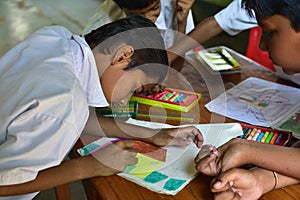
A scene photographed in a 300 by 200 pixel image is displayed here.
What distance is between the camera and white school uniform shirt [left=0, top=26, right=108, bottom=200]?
0.63 m

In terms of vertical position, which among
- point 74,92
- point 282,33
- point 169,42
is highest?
point 282,33

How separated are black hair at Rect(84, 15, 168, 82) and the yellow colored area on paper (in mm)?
216

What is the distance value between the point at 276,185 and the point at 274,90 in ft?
1.46

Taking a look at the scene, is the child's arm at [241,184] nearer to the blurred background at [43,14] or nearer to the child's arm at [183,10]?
the child's arm at [183,10]

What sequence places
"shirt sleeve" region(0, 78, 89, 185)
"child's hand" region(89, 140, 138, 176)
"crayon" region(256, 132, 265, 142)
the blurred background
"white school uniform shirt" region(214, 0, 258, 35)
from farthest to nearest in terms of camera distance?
the blurred background < "white school uniform shirt" region(214, 0, 258, 35) < "crayon" region(256, 132, 265, 142) < "child's hand" region(89, 140, 138, 176) < "shirt sleeve" region(0, 78, 89, 185)

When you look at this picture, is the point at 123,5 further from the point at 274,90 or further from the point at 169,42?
the point at 274,90

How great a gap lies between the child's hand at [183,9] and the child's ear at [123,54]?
23.4 inches

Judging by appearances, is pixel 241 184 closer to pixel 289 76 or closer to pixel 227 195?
pixel 227 195

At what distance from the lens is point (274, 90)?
1.09m

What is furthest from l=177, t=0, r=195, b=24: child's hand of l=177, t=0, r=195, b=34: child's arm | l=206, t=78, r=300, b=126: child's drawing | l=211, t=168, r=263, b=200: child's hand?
l=211, t=168, r=263, b=200: child's hand

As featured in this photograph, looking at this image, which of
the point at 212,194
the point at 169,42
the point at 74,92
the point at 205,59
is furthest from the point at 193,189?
the point at 169,42

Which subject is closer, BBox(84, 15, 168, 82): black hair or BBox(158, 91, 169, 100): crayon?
BBox(84, 15, 168, 82): black hair

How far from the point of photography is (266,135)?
858mm

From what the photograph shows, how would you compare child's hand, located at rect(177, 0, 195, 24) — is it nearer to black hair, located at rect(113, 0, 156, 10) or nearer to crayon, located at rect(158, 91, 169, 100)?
black hair, located at rect(113, 0, 156, 10)
